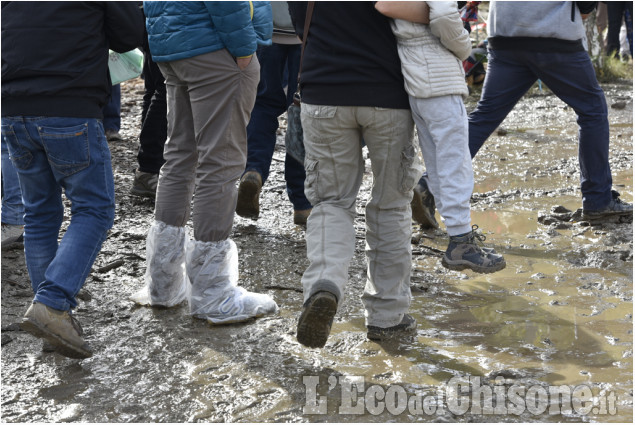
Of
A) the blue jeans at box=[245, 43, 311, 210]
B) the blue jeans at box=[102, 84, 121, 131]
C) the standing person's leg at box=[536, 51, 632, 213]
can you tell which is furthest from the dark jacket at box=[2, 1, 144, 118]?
the blue jeans at box=[102, 84, 121, 131]

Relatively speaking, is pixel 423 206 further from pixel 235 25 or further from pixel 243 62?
pixel 235 25

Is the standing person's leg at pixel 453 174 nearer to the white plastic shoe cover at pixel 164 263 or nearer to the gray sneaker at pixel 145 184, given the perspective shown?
the white plastic shoe cover at pixel 164 263

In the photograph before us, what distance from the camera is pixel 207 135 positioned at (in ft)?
12.7

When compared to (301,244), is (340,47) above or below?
above

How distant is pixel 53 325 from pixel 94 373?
27cm

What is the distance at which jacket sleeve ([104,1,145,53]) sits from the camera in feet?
11.5

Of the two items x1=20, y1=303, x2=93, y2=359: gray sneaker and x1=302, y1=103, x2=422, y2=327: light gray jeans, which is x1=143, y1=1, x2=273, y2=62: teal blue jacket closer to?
x1=302, y1=103, x2=422, y2=327: light gray jeans

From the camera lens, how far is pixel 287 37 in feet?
17.1

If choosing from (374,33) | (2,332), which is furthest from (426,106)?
(2,332)

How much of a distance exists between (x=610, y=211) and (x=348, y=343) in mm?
2433

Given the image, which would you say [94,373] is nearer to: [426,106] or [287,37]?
[426,106]

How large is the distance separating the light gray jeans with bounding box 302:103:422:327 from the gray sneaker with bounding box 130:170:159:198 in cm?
273

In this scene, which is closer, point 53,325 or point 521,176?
point 53,325

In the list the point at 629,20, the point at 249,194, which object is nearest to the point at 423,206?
the point at 249,194
